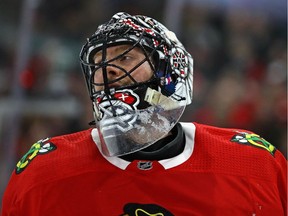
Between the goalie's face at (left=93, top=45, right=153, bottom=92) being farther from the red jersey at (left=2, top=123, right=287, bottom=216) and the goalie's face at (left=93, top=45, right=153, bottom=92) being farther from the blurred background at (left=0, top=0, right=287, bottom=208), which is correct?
the blurred background at (left=0, top=0, right=287, bottom=208)

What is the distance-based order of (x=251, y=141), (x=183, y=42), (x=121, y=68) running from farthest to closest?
(x=183, y=42), (x=251, y=141), (x=121, y=68)

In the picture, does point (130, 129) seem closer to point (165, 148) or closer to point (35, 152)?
point (165, 148)

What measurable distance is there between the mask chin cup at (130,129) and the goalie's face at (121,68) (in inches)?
2.8

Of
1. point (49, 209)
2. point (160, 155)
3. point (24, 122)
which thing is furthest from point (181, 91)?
point (24, 122)

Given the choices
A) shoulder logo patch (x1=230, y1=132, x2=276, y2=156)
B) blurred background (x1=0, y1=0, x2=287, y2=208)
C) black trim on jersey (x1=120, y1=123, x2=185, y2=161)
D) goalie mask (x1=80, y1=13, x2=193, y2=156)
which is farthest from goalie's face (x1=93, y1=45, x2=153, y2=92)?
blurred background (x1=0, y1=0, x2=287, y2=208)

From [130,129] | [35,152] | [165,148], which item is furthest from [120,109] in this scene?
[35,152]

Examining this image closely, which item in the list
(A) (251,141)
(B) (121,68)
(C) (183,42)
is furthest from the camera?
(C) (183,42)

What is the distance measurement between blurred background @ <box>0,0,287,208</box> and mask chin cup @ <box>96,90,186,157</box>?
2.16 m

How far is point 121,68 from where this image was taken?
7.63ft

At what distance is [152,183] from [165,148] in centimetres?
14

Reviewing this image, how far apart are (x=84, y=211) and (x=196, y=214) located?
0.33 m

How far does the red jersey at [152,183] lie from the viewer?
2332 millimetres

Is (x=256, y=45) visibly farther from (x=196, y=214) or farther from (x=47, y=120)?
(x=196, y=214)

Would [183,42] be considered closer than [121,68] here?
No
